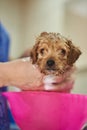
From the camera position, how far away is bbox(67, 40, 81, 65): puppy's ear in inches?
21.4

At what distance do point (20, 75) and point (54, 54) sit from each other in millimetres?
Result: 76

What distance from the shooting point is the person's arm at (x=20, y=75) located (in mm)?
569

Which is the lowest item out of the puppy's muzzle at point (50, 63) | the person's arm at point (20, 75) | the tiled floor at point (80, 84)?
the tiled floor at point (80, 84)

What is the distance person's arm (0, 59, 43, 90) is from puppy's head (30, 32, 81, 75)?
2 cm

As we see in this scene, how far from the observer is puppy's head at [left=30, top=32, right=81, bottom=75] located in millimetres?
534

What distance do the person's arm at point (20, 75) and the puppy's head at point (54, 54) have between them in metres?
0.02

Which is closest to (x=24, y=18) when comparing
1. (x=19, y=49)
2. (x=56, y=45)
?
(x=19, y=49)

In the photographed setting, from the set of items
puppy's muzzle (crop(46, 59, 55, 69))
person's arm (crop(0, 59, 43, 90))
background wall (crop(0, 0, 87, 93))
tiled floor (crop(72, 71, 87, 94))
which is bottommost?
tiled floor (crop(72, 71, 87, 94))

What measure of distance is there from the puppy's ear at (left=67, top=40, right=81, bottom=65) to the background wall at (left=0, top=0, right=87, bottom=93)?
22 mm

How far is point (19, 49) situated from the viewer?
66cm

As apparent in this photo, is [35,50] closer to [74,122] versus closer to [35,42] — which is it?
[35,42]

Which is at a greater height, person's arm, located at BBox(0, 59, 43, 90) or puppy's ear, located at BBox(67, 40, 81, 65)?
puppy's ear, located at BBox(67, 40, 81, 65)

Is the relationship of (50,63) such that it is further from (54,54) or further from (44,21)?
(44,21)

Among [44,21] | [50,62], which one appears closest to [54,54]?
[50,62]
